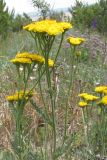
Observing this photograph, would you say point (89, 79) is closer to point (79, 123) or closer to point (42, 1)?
point (42, 1)

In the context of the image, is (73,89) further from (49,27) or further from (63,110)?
(49,27)

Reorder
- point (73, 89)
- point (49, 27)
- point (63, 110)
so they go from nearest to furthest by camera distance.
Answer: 1. point (49, 27)
2. point (63, 110)
3. point (73, 89)

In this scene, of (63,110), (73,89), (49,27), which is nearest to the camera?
(49,27)

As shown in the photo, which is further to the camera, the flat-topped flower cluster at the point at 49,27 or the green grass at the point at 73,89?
the green grass at the point at 73,89

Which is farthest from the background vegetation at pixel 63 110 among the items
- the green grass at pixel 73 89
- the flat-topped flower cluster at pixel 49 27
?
the flat-topped flower cluster at pixel 49 27

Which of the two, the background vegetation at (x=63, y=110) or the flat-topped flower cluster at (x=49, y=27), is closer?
the flat-topped flower cluster at (x=49, y=27)

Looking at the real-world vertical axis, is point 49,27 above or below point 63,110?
above

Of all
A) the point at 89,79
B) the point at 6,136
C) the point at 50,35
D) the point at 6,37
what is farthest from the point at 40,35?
the point at 6,37

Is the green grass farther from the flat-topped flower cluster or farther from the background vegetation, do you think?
the flat-topped flower cluster

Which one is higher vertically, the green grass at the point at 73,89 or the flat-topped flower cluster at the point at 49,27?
the flat-topped flower cluster at the point at 49,27

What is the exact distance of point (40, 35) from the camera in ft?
7.43

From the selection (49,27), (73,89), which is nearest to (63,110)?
(73,89)

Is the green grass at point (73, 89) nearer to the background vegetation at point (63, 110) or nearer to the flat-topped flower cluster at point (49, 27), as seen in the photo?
the background vegetation at point (63, 110)

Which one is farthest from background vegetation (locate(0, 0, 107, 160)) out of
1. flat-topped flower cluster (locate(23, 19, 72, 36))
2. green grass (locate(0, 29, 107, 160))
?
flat-topped flower cluster (locate(23, 19, 72, 36))
